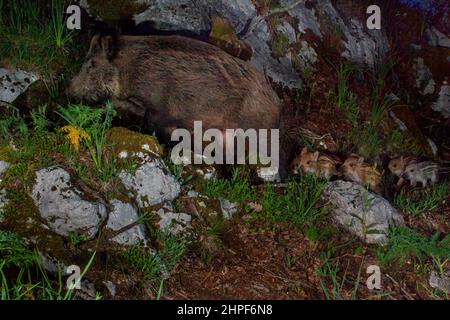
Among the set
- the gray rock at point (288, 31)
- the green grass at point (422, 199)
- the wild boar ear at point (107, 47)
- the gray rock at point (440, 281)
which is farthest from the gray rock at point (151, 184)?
the gray rock at point (288, 31)

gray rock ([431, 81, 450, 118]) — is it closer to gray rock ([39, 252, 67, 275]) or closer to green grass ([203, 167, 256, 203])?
green grass ([203, 167, 256, 203])

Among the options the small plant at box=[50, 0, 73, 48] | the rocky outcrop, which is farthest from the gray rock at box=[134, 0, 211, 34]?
the small plant at box=[50, 0, 73, 48]

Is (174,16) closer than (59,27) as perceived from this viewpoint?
No

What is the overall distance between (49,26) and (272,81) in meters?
3.30

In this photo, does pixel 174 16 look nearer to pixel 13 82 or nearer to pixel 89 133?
pixel 13 82

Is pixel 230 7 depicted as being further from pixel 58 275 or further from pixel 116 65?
pixel 58 275

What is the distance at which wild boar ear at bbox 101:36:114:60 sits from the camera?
5543 millimetres

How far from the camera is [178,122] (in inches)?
215

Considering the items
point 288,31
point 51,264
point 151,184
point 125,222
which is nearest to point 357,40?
point 288,31

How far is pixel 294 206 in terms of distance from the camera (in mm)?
4703

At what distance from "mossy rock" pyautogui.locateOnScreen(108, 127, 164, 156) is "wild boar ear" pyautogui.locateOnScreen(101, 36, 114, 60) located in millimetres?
1417

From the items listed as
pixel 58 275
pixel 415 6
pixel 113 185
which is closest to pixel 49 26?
pixel 113 185

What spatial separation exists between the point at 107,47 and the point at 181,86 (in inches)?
39.1

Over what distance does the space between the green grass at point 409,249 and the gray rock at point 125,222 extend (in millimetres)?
2196
